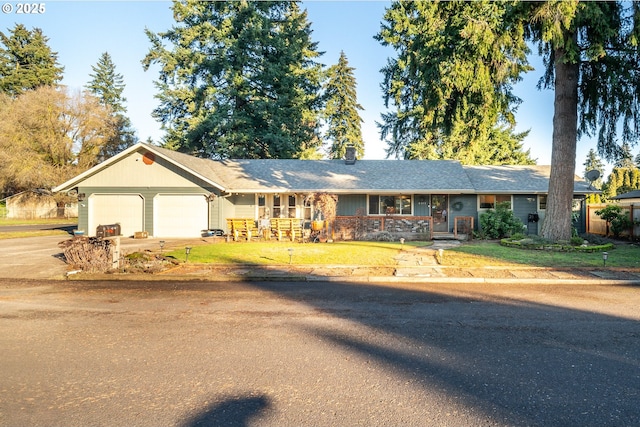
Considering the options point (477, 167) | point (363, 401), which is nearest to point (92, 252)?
point (363, 401)

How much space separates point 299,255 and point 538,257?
8.00 m

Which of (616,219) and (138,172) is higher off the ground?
(138,172)

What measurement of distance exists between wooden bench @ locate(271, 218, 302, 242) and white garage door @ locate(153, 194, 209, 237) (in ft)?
14.8

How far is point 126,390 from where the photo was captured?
3559mm

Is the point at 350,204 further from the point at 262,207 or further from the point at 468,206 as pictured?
the point at 468,206

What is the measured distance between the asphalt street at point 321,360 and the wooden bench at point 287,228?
1039cm

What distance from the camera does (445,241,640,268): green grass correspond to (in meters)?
10.8

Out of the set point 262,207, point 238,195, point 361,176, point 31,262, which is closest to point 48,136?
point 238,195

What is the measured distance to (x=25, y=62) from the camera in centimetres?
5431

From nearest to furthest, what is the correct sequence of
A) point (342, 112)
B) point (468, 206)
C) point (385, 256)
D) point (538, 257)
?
point (538, 257)
point (385, 256)
point (468, 206)
point (342, 112)

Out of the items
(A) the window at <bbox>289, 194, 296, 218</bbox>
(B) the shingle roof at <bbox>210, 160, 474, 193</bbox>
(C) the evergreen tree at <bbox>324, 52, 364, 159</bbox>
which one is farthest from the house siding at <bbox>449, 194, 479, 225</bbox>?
(C) the evergreen tree at <bbox>324, 52, 364, 159</bbox>

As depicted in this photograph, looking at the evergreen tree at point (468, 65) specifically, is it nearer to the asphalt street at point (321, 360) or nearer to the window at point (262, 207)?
the asphalt street at point (321, 360)

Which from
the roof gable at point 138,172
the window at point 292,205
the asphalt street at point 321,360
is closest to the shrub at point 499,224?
the window at point 292,205

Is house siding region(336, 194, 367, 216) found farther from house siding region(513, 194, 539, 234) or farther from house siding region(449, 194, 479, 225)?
house siding region(513, 194, 539, 234)
